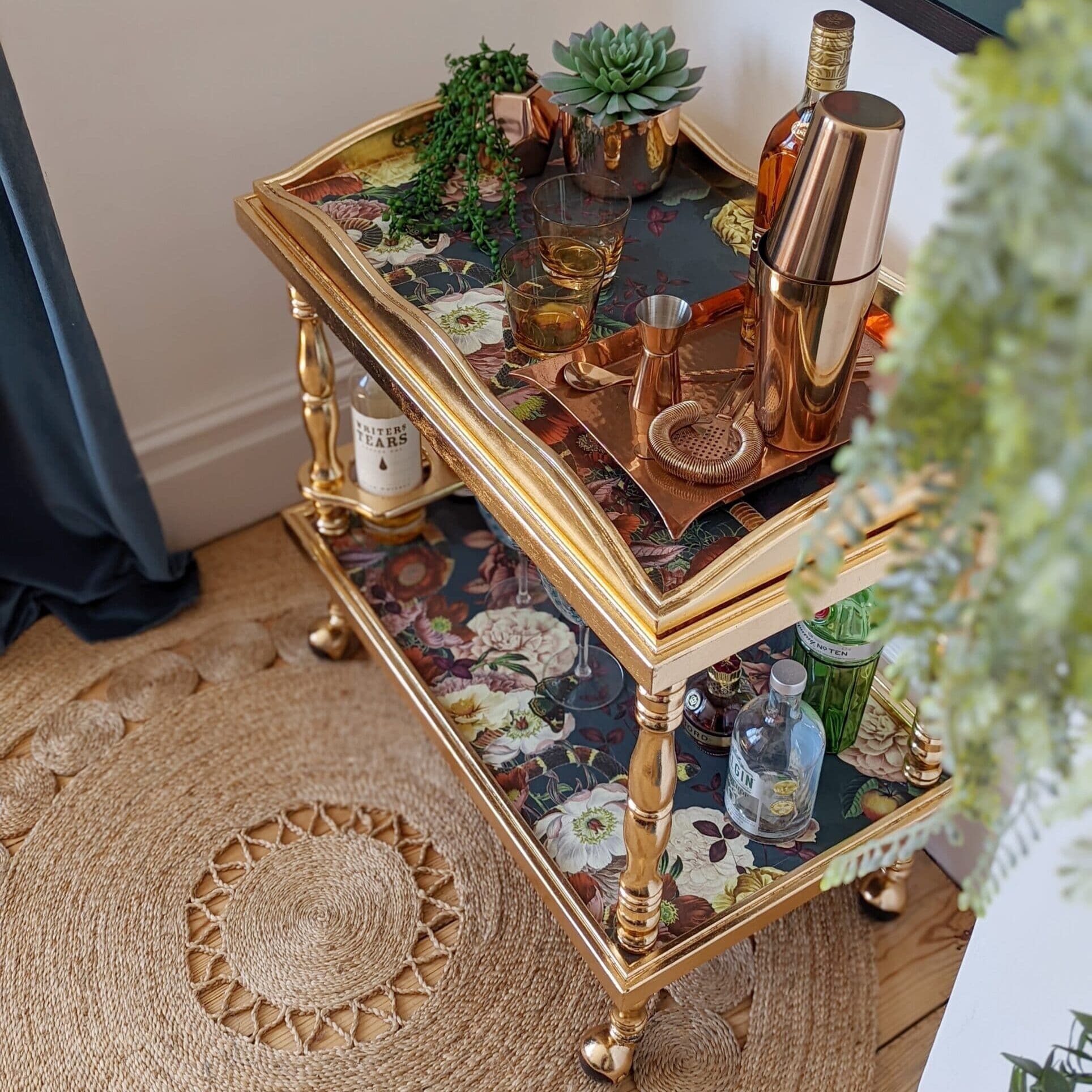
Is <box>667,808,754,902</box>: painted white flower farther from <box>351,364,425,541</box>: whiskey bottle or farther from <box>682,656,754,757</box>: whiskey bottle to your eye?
<box>351,364,425,541</box>: whiskey bottle

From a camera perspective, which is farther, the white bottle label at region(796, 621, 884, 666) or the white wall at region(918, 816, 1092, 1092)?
the white bottle label at region(796, 621, 884, 666)

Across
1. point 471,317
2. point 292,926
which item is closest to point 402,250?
point 471,317

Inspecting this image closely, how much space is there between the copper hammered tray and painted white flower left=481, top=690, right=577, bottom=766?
401 mm

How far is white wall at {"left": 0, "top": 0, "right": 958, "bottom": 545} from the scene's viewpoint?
124 cm

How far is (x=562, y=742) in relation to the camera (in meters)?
1.24

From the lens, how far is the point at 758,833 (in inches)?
44.9

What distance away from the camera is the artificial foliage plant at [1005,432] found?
0.38m

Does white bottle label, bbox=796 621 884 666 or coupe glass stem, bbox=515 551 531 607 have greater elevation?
white bottle label, bbox=796 621 884 666

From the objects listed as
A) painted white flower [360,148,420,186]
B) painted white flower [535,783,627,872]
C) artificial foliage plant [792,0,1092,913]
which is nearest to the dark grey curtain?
painted white flower [360,148,420,186]

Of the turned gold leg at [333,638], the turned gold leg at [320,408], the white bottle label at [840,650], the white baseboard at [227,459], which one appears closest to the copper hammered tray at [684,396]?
the white bottle label at [840,650]

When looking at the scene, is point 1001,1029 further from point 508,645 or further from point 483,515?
point 483,515

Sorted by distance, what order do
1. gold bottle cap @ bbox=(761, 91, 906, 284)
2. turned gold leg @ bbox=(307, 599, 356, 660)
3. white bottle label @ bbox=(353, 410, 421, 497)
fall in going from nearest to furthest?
gold bottle cap @ bbox=(761, 91, 906, 284), white bottle label @ bbox=(353, 410, 421, 497), turned gold leg @ bbox=(307, 599, 356, 660)

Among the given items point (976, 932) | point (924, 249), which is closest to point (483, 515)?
point (976, 932)

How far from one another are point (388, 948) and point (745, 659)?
47 centimetres
